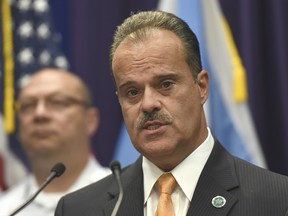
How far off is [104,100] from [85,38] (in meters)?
0.45

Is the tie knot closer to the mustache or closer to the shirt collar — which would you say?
the shirt collar

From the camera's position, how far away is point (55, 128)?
4367mm

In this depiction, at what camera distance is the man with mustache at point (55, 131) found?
14.2 ft

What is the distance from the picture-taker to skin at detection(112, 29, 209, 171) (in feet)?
7.63

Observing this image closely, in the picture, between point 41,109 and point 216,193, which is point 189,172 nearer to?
point 216,193

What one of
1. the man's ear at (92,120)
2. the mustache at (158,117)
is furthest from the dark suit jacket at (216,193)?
the man's ear at (92,120)

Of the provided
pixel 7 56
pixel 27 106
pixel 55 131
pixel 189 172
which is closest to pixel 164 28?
pixel 189 172

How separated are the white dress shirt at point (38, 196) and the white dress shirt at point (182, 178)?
1745 mm

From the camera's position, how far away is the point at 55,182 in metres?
4.27

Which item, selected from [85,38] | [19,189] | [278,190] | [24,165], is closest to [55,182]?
[19,189]

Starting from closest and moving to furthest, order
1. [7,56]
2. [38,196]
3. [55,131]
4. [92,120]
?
[38,196], [55,131], [92,120], [7,56]

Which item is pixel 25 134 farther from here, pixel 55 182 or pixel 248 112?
pixel 248 112

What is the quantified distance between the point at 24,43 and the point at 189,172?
285cm

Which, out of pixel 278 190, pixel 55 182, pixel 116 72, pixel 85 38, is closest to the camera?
pixel 278 190
